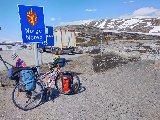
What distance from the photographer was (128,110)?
33.5 ft

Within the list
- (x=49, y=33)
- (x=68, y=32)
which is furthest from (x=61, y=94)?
(x=68, y=32)

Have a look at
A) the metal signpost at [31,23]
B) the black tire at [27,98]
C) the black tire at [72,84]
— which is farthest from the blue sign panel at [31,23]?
the black tire at [27,98]

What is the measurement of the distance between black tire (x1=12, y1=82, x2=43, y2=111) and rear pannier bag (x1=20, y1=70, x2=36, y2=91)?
256mm

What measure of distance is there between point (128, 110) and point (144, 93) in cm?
284

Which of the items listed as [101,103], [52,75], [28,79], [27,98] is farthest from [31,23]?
[101,103]

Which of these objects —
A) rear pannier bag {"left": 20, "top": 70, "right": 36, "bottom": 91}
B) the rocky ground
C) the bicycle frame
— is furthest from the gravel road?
rear pannier bag {"left": 20, "top": 70, "right": 36, "bottom": 91}

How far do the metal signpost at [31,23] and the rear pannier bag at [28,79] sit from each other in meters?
1.88

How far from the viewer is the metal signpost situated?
11734 millimetres

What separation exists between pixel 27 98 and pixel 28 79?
1.31 m

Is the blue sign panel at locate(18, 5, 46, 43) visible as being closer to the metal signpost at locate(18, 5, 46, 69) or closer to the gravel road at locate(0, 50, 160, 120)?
the metal signpost at locate(18, 5, 46, 69)

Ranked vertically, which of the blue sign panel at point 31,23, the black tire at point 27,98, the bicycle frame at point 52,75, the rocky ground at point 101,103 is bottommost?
the rocky ground at point 101,103

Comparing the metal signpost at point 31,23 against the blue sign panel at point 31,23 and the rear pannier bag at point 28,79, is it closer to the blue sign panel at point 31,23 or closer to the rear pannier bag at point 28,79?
the blue sign panel at point 31,23

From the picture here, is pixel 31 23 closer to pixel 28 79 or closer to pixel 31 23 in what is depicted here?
pixel 31 23

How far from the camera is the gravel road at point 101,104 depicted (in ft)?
32.3
